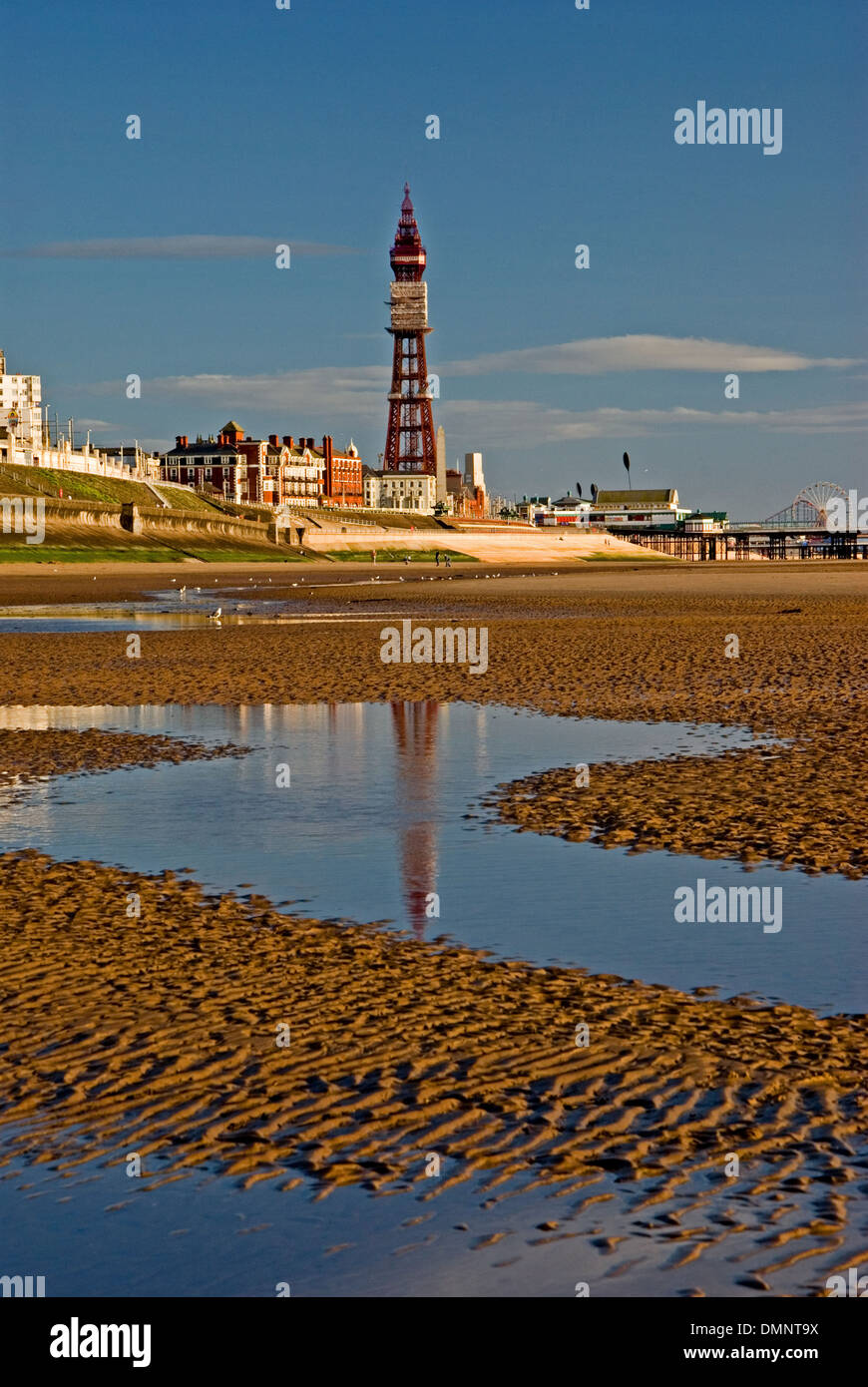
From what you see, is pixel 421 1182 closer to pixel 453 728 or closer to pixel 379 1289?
pixel 379 1289

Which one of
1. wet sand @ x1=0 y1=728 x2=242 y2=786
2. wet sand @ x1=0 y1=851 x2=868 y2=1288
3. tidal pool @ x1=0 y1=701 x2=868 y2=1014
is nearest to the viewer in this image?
wet sand @ x1=0 y1=851 x2=868 y2=1288

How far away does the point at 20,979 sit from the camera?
927 centimetres

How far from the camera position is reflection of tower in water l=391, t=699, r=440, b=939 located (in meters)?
11.6

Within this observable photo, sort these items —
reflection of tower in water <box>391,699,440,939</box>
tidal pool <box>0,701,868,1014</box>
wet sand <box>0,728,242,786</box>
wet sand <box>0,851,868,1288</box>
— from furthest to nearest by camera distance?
wet sand <box>0,728,242,786</box> → reflection of tower in water <box>391,699,440,939</box> → tidal pool <box>0,701,868,1014</box> → wet sand <box>0,851,868,1288</box>

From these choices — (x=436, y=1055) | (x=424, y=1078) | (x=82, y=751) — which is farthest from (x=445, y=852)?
(x=82, y=751)

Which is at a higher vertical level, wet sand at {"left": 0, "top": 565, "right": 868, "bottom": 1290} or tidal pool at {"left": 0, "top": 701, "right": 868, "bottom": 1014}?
tidal pool at {"left": 0, "top": 701, "right": 868, "bottom": 1014}

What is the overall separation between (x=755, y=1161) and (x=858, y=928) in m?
4.25

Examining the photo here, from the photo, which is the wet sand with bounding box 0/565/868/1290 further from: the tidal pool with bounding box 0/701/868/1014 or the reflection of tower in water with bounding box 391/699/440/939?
the reflection of tower in water with bounding box 391/699/440/939

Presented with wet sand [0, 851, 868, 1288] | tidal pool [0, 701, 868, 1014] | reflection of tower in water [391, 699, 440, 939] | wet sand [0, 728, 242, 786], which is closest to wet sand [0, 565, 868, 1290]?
wet sand [0, 851, 868, 1288]

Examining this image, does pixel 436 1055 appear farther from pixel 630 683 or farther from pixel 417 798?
pixel 630 683

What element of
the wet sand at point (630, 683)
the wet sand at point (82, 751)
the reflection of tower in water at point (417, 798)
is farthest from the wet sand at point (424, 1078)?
the wet sand at point (82, 751)

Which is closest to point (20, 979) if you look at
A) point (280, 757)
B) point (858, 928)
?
point (858, 928)

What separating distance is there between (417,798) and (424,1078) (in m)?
8.33

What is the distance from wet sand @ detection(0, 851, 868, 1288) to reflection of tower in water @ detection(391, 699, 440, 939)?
139cm
